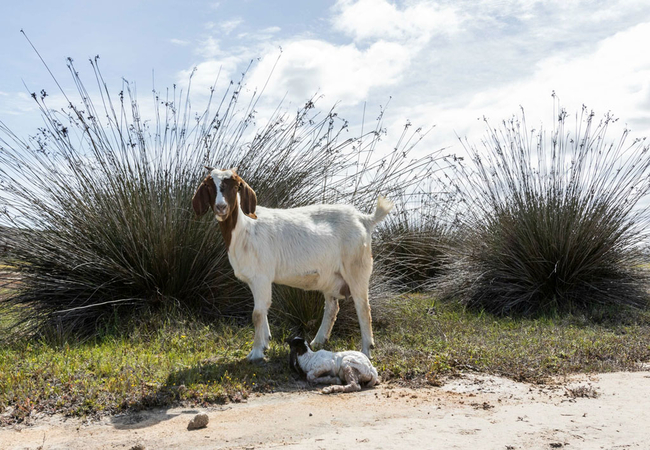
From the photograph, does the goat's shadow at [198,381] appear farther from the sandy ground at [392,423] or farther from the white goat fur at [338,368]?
the white goat fur at [338,368]

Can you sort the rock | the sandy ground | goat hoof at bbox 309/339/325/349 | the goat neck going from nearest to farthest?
the sandy ground < the rock < the goat neck < goat hoof at bbox 309/339/325/349

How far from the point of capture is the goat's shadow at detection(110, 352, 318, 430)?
4.10m

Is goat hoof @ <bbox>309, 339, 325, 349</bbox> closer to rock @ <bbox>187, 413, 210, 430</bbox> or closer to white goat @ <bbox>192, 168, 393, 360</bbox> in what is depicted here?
white goat @ <bbox>192, 168, 393, 360</bbox>

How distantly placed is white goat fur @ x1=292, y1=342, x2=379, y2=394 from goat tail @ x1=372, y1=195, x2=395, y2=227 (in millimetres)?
1565

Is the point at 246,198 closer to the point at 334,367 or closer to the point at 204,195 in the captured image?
the point at 204,195

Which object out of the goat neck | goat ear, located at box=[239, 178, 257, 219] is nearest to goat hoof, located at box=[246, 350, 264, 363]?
the goat neck

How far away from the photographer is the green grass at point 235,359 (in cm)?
441

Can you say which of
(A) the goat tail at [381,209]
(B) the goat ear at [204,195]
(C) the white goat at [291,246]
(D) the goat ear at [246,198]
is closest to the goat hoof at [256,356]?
(C) the white goat at [291,246]

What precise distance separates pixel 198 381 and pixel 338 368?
1.15 metres

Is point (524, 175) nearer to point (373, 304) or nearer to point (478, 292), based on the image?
point (478, 292)

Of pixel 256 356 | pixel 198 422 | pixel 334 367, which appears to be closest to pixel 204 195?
pixel 256 356

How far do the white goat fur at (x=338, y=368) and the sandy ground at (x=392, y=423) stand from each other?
14cm

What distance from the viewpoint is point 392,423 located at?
385 centimetres

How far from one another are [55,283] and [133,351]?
6.64 feet
